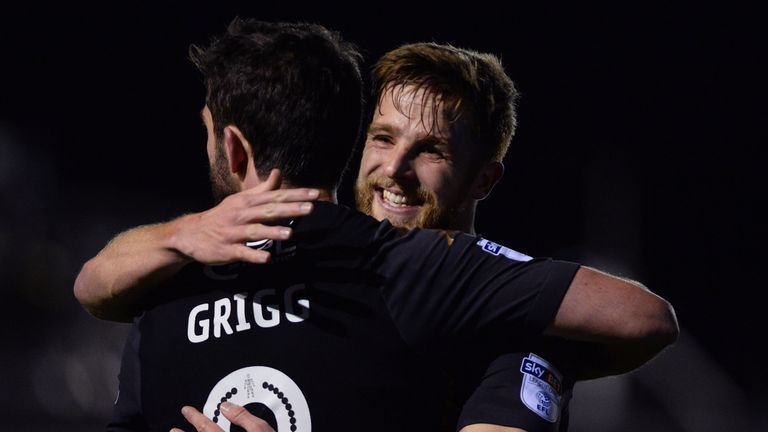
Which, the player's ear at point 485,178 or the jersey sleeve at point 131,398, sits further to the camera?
the player's ear at point 485,178

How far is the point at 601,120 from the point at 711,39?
1.25m

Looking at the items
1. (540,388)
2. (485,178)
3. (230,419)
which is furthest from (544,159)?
(230,419)

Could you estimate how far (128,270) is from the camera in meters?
2.10

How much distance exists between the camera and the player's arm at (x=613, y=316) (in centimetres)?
197

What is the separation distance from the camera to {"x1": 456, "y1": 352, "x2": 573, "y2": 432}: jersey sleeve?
2.06 meters

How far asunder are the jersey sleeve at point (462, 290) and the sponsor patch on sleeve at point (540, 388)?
0.11 metres

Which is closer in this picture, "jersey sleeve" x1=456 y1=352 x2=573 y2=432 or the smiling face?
"jersey sleeve" x1=456 y1=352 x2=573 y2=432

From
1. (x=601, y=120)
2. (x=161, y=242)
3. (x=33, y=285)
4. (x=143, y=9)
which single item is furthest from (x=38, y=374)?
(x=161, y=242)

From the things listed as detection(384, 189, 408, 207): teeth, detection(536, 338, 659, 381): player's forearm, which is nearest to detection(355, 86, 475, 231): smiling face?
detection(384, 189, 408, 207): teeth

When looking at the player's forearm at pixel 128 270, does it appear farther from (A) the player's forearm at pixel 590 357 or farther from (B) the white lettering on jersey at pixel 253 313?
(A) the player's forearm at pixel 590 357

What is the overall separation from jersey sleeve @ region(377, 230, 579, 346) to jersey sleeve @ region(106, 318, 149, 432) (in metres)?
0.54

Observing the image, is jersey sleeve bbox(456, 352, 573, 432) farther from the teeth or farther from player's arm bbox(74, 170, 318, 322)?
the teeth

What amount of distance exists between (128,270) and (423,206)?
4.54ft

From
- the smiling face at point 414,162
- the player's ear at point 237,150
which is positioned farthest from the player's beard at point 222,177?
the smiling face at point 414,162
